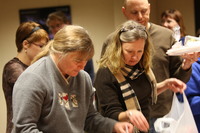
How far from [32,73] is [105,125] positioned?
478mm

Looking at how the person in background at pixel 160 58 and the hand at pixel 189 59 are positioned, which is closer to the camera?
the hand at pixel 189 59

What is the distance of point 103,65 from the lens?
163 centimetres

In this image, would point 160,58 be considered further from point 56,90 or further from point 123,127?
point 56,90

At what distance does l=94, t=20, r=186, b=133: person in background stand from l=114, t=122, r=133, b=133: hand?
0.07 meters

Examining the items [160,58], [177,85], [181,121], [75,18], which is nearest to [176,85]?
[177,85]

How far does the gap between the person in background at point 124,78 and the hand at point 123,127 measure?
0.07m

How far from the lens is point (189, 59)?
1735mm

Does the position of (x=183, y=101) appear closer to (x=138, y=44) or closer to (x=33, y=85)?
(x=138, y=44)

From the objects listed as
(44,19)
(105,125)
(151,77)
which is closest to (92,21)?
(44,19)

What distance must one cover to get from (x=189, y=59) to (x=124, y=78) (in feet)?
1.41

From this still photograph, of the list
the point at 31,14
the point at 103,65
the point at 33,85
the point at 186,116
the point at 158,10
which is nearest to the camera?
the point at 33,85

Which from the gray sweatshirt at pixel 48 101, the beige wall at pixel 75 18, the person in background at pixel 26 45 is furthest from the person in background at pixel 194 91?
the beige wall at pixel 75 18

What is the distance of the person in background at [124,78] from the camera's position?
5.11ft

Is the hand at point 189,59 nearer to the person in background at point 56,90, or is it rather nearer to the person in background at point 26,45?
the person in background at point 56,90
